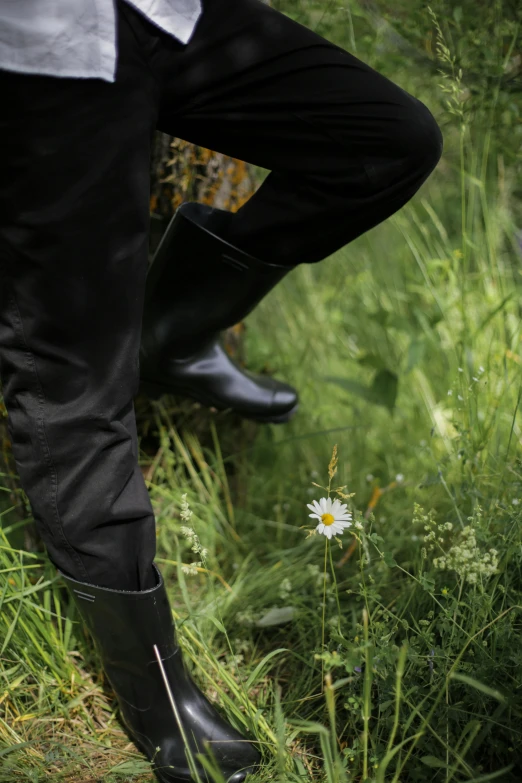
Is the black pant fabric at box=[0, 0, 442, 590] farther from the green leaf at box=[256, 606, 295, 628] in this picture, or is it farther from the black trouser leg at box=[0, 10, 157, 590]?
the green leaf at box=[256, 606, 295, 628]

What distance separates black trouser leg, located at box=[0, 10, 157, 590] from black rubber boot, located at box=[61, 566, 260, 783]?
4cm

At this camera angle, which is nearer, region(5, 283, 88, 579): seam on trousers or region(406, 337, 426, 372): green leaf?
region(5, 283, 88, 579): seam on trousers

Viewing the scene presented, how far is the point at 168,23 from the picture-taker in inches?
36.9

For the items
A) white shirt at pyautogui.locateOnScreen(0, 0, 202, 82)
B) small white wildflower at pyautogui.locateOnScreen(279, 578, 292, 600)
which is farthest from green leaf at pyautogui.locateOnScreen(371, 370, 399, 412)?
white shirt at pyautogui.locateOnScreen(0, 0, 202, 82)

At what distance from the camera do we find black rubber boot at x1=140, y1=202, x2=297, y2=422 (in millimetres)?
1304

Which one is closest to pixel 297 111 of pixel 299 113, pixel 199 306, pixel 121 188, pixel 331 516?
pixel 299 113

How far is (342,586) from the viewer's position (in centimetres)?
150

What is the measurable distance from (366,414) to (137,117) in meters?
1.44

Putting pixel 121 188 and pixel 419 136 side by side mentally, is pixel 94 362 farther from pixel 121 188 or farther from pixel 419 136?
pixel 419 136

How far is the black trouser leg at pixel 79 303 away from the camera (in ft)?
2.97

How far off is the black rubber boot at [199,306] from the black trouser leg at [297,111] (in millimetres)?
187

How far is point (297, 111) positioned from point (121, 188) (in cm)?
31

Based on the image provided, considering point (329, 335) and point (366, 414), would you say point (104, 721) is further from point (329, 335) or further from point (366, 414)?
point (329, 335)

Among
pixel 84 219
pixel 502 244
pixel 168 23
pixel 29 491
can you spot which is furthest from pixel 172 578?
pixel 502 244
